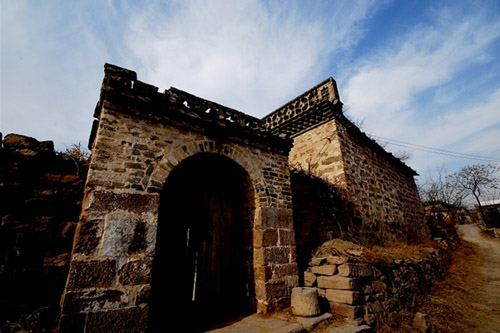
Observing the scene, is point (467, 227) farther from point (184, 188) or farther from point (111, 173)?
point (111, 173)

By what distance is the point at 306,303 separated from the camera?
3.74 metres

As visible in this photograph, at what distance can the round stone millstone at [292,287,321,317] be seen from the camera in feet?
12.2

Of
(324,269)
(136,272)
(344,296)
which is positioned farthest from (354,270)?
(136,272)

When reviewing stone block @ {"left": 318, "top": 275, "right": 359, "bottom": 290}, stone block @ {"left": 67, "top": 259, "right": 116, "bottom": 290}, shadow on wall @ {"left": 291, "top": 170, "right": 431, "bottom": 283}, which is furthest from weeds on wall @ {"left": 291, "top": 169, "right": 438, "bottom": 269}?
stone block @ {"left": 67, "top": 259, "right": 116, "bottom": 290}

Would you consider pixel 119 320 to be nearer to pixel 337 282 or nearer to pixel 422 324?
pixel 337 282

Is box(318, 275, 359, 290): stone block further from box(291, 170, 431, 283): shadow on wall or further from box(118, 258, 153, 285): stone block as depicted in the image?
box(118, 258, 153, 285): stone block

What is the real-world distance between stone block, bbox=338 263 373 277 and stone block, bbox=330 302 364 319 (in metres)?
0.47

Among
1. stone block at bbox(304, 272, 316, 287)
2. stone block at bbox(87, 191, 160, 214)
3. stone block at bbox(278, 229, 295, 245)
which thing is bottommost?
stone block at bbox(304, 272, 316, 287)

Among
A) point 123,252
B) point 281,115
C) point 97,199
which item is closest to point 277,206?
point 123,252

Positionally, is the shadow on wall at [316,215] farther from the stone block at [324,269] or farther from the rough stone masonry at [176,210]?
the rough stone masonry at [176,210]

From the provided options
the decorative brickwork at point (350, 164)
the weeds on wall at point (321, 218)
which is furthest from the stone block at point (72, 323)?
→ the decorative brickwork at point (350, 164)

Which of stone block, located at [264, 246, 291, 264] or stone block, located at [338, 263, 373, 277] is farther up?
stone block, located at [264, 246, 291, 264]

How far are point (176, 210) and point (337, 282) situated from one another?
332 cm

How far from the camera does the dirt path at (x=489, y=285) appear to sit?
4.52m
